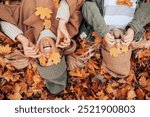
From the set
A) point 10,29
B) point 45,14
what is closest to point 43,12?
point 45,14

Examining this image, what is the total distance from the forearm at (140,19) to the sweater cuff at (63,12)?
0.40m

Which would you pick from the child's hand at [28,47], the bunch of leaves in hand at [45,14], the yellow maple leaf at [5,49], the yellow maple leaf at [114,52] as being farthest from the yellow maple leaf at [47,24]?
the yellow maple leaf at [114,52]

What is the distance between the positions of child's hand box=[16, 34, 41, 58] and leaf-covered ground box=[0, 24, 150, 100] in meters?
0.12

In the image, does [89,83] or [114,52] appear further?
[89,83]

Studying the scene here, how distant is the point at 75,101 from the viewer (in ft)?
10.5

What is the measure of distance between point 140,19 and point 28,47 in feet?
2.39

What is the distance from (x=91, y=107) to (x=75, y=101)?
11cm

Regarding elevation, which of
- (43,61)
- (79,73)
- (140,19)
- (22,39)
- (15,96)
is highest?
(140,19)

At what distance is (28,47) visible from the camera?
307cm

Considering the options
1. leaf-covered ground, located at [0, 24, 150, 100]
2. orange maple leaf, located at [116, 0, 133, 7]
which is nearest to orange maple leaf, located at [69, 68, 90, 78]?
leaf-covered ground, located at [0, 24, 150, 100]

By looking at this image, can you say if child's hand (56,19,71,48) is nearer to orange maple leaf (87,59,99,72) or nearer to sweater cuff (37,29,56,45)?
sweater cuff (37,29,56,45)

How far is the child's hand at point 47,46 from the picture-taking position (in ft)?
10.1

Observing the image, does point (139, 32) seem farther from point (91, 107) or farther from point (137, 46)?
point (91, 107)

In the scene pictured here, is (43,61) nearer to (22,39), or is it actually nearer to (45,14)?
(22,39)
